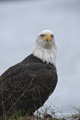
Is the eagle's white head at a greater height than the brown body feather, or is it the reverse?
the eagle's white head

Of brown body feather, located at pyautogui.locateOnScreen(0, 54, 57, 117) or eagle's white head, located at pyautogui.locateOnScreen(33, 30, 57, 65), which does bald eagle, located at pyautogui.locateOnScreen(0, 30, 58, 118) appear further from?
eagle's white head, located at pyautogui.locateOnScreen(33, 30, 57, 65)

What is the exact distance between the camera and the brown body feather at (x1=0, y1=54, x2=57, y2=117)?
17.6ft

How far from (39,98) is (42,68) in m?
0.81

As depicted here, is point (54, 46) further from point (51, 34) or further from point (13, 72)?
→ point (13, 72)

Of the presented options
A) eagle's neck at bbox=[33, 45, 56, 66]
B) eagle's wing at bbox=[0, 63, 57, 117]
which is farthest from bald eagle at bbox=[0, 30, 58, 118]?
eagle's neck at bbox=[33, 45, 56, 66]

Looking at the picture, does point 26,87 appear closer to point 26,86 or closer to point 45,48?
point 26,86

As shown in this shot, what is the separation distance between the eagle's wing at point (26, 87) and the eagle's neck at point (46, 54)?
23.7 inches

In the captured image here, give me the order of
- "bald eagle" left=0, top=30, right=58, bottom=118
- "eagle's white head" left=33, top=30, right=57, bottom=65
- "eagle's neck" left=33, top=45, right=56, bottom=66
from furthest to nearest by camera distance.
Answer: "eagle's neck" left=33, top=45, right=56, bottom=66
"eagle's white head" left=33, top=30, right=57, bottom=65
"bald eagle" left=0, top=30, right=58, bottom=118

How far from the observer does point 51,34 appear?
6195mm

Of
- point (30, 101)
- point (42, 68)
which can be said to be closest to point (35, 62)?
point (42, 68)

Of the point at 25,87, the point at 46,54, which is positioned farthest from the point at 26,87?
the point at 46,54

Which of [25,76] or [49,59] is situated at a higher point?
[49,59]

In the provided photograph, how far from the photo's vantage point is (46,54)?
20.7 feet

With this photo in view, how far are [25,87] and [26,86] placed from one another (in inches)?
1.4
